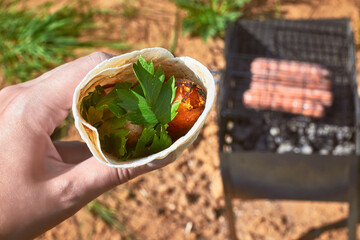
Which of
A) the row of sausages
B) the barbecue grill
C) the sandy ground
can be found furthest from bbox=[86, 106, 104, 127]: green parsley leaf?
the sandy ground

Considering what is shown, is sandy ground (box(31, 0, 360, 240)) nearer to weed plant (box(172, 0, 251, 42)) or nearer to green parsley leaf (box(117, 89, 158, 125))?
weed plant (box(172, 0, 251, 42))

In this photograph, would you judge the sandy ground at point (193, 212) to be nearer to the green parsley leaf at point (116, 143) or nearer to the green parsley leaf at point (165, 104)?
the green parsley leaf at point (116, 143)

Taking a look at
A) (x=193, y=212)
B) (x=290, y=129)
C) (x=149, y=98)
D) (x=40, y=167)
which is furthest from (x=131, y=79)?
(x=290, y=129)

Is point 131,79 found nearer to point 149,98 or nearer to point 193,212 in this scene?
point 149,98

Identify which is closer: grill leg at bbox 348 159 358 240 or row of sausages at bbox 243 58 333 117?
grill leg at bbox 348 159 358 240

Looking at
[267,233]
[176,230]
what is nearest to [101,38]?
[176,230]

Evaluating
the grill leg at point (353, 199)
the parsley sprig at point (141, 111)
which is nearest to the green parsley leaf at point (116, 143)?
the parsley sprig at point (141, 111)
